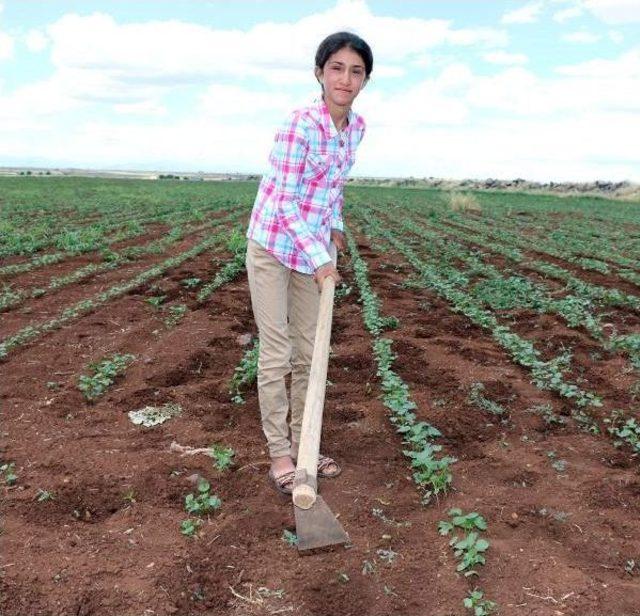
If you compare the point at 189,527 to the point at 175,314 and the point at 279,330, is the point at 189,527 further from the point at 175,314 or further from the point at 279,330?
the point at 175,314

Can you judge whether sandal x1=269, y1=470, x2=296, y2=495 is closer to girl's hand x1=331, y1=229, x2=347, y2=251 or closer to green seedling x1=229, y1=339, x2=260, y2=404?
green seedling x1=229, y1=339, x2=260, y2=404

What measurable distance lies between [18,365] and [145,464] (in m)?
2.11

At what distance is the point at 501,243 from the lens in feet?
44.7

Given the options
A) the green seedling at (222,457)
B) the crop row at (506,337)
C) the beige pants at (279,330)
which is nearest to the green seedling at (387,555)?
the beige pants at (279,330)

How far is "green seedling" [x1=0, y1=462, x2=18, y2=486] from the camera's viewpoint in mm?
3404

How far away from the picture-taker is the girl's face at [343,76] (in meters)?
3.02

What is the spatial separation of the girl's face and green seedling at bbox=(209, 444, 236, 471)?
1868mm

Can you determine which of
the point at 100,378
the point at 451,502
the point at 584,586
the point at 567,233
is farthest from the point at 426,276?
the point at 567,233

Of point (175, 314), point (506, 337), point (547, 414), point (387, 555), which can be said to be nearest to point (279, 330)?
point (387, 555)

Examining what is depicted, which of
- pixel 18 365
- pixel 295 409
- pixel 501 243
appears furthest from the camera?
pixel 501 243

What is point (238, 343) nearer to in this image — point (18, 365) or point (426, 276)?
point (18, 365)

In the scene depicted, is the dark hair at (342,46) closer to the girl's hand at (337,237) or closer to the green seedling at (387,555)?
the girl's hand at (337,237)

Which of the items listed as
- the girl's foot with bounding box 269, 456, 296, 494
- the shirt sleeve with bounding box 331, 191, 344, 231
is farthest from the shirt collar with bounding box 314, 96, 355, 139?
the girl's foot with bounding box 269, 456, 296, 494

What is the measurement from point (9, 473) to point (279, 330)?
5.24 ft
